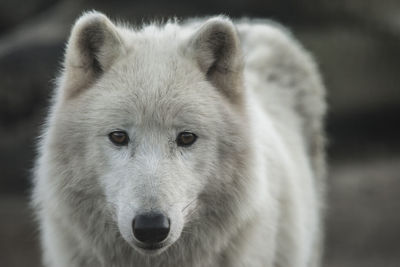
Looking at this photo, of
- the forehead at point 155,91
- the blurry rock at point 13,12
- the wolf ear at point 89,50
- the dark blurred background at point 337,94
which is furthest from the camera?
the blurry rock at point 13,12

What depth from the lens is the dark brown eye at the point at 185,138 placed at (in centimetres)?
384

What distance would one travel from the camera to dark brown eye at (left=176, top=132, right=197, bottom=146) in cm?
384

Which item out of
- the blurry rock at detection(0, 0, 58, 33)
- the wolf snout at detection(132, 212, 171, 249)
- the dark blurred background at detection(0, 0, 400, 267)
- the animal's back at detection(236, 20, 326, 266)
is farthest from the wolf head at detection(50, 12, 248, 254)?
the blurry rock at detection(0, 0, 58, 33)

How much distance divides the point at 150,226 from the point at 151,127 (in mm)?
603

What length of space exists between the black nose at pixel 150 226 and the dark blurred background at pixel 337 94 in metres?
5.71

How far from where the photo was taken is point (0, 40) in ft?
31.5

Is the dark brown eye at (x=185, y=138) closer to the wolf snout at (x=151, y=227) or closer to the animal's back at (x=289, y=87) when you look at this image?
the wolf snout at (x=151, y=227)

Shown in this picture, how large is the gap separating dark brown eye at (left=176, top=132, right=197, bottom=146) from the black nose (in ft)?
1.71

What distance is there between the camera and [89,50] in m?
4.06

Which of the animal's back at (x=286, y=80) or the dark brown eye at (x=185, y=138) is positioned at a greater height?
the animal's back at (x=286, y=80)

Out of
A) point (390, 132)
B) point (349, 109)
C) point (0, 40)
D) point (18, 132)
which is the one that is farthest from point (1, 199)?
point (390, 132)

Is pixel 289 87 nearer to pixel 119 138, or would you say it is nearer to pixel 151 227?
Answer: pixel 119 138

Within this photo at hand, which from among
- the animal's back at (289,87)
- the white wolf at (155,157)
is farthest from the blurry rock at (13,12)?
the white wolf at (155,157)

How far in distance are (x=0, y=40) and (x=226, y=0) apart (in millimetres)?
3535
